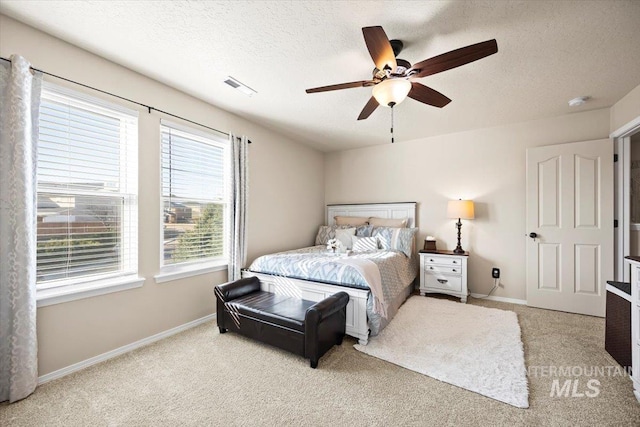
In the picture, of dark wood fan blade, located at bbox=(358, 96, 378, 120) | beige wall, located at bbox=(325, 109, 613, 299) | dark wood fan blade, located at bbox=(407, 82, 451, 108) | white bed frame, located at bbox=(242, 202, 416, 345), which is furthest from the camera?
beige wall, located at bbox=(325, 109, 613, 299)

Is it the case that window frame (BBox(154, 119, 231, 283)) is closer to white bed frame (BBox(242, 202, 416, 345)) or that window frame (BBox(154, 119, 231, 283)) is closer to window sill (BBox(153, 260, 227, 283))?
window sill (BBox(153, 260, 227, 283))

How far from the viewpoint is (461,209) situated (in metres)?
3.75

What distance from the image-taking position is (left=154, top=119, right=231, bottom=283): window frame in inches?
106

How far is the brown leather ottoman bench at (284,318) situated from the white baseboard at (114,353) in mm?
453

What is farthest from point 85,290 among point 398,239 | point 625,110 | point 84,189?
point 625,110

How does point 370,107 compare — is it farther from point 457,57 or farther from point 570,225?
point 570,225

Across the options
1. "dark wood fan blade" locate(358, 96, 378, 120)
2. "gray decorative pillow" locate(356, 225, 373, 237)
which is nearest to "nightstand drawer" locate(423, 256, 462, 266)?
"gray decorative pillow" locate(356, 225, 373, 237)

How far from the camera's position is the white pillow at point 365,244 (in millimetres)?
3956

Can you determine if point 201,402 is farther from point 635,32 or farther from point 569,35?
point 635,32

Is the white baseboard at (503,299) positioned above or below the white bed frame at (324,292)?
below

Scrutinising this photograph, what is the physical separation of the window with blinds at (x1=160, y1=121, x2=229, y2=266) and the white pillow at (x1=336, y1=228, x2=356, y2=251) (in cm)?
179

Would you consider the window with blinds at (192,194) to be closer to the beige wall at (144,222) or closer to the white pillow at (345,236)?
the beige wall at (144,222)

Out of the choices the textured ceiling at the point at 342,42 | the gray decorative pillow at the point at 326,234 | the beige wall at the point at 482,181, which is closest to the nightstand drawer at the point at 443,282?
the beige wall at the point at 482,181

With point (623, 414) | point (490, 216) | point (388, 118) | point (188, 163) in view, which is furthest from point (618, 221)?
point (188, 163)
